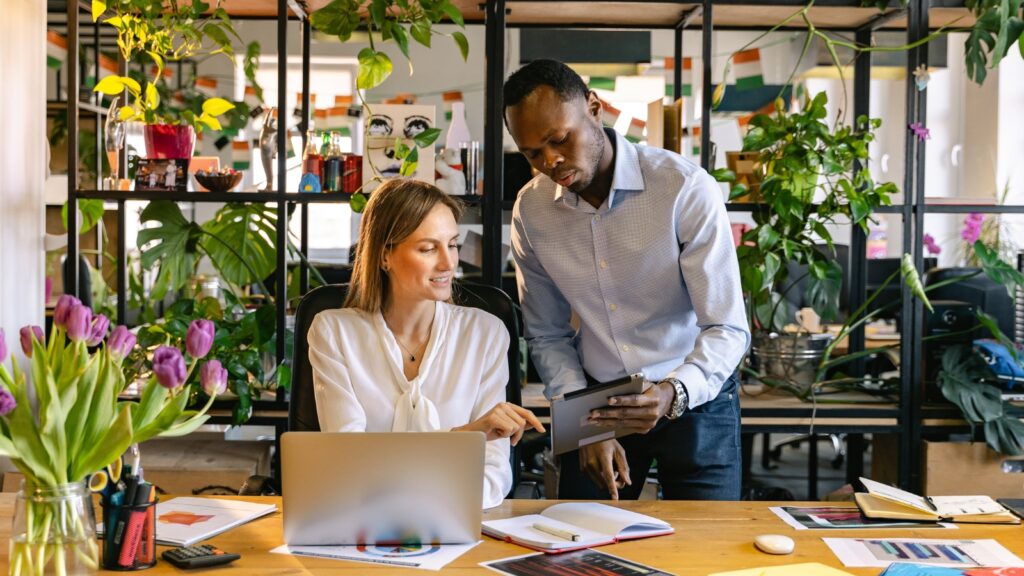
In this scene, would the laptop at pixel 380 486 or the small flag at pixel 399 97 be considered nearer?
the laptop at pixel 380 486

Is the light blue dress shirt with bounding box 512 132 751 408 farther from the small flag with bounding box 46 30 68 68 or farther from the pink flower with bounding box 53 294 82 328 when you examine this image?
the small flag with bounding box 46 30 68 68

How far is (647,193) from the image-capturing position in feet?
7.70

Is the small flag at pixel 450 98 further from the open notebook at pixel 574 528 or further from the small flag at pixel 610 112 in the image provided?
the open notebook at pixel 574 528

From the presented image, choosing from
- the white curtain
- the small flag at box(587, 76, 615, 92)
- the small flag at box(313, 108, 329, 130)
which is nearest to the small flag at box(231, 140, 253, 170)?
the small flag at box(313, 108, 329, 130)

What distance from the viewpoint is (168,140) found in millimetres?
3129

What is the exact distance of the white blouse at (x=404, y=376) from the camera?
2148mm

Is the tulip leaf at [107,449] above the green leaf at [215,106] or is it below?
below

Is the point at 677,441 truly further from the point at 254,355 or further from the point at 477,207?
the point at 254,355

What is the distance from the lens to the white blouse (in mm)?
2148

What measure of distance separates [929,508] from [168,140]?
2.27m

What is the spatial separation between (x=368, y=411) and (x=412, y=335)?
22 cm

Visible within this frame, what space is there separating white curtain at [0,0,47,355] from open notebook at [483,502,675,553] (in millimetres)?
1841

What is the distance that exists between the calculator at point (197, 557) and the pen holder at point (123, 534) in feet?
0.18

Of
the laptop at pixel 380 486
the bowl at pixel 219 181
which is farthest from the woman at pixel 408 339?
the bowl at pixel 219 181
